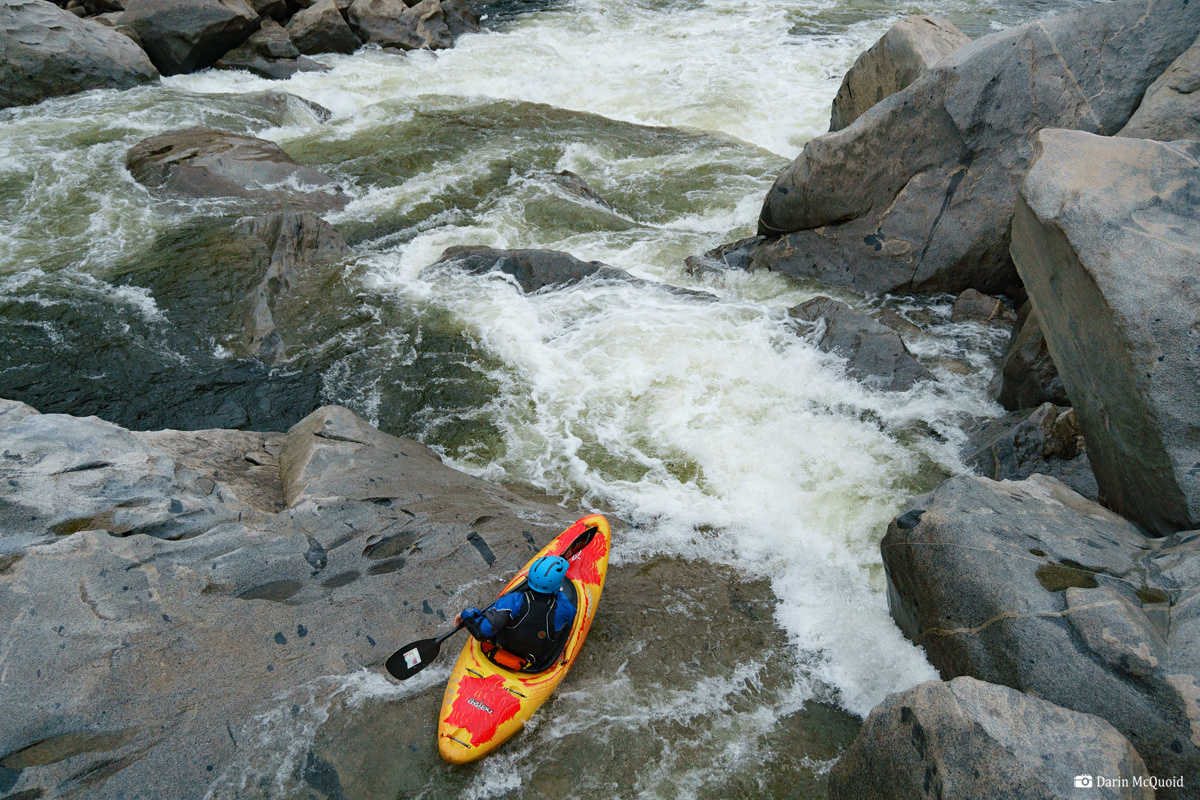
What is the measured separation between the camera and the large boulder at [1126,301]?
3.84 meters

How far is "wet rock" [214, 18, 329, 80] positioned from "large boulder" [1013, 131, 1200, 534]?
1363 centimetres

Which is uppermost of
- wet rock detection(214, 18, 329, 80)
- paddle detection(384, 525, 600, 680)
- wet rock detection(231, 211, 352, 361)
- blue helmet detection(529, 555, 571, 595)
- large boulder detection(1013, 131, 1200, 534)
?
large boulder detection(1013, 131, 1200, 534)

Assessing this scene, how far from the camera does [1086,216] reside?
4262 mm

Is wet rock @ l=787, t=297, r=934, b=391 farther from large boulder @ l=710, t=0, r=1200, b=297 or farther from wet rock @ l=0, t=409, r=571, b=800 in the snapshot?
wet rock @ l=0, t=409, r=571, b=800

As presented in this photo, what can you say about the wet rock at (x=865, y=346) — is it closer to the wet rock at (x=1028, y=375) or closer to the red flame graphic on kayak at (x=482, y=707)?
the wet rock at (x=1028, y=375)

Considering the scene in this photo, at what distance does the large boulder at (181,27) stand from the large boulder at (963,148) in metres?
11.3

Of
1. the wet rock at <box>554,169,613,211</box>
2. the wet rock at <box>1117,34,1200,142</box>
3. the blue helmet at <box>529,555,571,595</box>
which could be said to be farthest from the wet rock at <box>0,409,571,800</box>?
the wet rock at <box>554,169,613,211</box>

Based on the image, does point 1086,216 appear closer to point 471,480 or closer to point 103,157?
point 471,480

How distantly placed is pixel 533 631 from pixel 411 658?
64 centimetres

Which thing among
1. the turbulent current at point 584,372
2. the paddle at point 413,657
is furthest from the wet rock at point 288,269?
the paddle at point 413,657

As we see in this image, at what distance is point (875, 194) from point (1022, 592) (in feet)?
16.8

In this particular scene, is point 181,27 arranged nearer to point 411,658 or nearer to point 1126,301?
point 411,658

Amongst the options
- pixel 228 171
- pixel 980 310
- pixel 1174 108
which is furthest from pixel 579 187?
pixel 1174 108

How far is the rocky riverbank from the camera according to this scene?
9.52 ft
